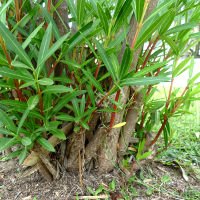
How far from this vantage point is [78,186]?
942 mm

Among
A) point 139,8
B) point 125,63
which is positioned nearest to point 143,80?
point 125,63

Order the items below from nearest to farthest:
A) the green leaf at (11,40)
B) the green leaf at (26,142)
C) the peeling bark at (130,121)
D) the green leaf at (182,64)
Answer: the green leaf at (11,40)
the green leaf at (26,142)
the green leaf at (182,64)
the peeling bark at (130,121)

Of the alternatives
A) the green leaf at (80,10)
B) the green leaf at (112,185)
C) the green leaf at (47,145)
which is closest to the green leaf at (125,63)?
the green leaf at (80,10)

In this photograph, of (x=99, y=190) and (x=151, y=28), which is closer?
(x=151, y=28)

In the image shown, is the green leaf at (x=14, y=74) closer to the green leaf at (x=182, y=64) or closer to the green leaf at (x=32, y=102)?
the green leaf at (x=32, y=102)

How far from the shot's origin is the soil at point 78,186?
2.99 ft

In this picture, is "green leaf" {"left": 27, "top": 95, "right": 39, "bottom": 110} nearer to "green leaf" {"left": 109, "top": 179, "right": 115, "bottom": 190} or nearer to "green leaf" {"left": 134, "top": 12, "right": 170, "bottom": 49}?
"green leaf" {"left": 134, "top": 12, "right": 170, "bottom": 49}

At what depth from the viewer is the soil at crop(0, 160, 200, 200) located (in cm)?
91

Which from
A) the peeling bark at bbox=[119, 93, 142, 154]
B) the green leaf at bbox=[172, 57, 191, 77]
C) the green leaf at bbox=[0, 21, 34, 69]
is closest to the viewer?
the green leaf at bbox=[0, 21, 34, 69]

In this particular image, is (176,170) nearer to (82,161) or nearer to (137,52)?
(82,161)

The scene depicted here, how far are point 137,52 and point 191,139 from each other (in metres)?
1.12

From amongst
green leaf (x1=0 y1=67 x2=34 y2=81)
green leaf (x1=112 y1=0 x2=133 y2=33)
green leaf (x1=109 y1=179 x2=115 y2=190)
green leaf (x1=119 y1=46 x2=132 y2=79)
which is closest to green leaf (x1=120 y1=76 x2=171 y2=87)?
green leaf (x1=119 y1=46 x2=132 y2=79)

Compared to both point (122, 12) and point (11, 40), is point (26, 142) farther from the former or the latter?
point (122, 12)

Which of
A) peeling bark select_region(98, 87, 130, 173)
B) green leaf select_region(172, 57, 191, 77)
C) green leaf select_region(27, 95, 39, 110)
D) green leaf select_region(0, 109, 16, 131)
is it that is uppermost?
green leaf select_region(172, 57, 191, 77)
